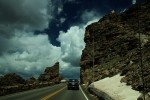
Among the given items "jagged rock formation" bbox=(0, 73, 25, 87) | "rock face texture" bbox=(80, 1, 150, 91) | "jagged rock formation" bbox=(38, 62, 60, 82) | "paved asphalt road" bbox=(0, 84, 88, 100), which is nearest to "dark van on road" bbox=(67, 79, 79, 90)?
"paved asphalt road" bbox=(0, 84, 88, 100)

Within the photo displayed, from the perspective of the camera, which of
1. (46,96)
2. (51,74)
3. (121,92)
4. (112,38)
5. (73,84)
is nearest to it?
(121,92)

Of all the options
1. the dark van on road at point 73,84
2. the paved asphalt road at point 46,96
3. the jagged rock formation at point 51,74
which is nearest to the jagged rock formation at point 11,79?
the dark van on road at point 73,84

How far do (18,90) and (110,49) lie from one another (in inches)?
1900

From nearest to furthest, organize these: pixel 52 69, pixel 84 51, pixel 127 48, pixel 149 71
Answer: pixel 149 71, pixel 127 48, pixel 84 51, pixel 52 69

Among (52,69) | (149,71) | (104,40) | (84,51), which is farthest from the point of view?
(52,69)

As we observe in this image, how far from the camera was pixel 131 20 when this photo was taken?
9256 centimetres

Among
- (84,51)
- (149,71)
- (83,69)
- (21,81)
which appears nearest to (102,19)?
(84,51)

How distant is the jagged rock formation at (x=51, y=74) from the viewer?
389 feet

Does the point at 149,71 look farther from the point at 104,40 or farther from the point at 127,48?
the point at 104,40

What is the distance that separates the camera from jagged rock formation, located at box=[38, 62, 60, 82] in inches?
4663

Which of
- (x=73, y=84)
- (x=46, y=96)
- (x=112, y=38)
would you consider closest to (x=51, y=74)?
(x=112, y=38)

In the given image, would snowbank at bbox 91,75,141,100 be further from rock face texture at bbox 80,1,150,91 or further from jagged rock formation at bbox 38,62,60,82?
jagged rock formation at bbox 38,62,60,82

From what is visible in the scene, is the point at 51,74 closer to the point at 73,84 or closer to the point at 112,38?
the point at 112,38

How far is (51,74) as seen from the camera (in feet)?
403
